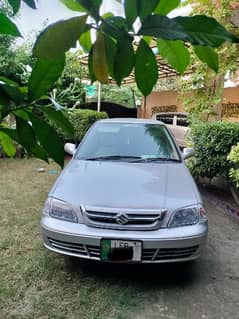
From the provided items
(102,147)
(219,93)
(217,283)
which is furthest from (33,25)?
(219,93)

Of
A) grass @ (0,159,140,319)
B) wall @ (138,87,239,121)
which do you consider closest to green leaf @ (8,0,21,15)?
grass @ (0,159,140,319)

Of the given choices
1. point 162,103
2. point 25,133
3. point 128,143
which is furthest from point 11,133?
point 162,103

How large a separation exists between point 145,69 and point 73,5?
0.12m

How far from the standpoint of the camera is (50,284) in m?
2.86

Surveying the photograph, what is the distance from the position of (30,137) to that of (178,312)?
2374 millimetres

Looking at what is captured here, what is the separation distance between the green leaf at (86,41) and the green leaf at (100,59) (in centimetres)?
1

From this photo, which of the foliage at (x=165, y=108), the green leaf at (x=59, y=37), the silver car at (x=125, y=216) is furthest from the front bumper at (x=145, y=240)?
the foliage at (x=165, y=108)

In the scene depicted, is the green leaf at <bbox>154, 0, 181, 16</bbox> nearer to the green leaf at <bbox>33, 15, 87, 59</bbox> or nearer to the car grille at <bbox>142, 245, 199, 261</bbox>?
the green leaf at <bbox>33, 15, 87, 59</bbox>

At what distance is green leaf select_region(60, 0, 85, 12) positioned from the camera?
41cm

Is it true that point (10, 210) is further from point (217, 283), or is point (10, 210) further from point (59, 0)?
point (59, 0)

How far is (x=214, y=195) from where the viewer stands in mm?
5863

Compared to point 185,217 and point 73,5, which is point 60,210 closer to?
point 185,217

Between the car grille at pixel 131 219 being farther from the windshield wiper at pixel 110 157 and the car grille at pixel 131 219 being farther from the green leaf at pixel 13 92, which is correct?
the green leaf at pixel 13 92

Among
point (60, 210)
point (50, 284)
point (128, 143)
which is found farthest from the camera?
point (128, 143)
